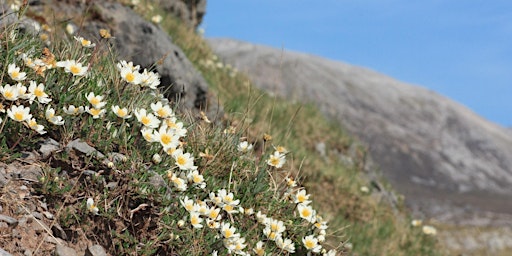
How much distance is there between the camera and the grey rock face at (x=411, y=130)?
137 ft

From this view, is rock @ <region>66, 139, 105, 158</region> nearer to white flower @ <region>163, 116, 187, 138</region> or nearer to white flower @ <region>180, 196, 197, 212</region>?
white flower @ <region>163, 116, 187, 138</region>

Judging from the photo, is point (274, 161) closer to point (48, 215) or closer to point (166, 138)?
point (166, 138)

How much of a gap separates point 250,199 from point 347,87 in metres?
45.5

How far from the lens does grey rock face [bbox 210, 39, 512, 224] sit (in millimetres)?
41625

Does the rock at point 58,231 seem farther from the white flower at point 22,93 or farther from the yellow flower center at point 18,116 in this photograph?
the white flower at point 22,93

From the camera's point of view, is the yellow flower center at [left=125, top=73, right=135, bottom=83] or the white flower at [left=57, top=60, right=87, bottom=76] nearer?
the white flower at [left=57, top=60, right=87, bottom=76]

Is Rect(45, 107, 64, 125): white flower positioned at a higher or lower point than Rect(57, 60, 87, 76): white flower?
lower

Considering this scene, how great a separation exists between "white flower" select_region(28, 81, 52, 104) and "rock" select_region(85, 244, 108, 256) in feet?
3.31

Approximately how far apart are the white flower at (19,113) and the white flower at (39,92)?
141 mm

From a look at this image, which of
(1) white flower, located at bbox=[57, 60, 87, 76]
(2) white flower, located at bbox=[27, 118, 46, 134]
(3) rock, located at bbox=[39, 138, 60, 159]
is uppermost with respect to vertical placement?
(1) white flower, located at bbox=[57, 60, 87, 76]

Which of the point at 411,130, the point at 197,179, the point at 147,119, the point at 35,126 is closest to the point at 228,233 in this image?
the point at 197,179

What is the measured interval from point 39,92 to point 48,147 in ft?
1.20

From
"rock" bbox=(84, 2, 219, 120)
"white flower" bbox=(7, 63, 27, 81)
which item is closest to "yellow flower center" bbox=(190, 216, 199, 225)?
"white flower" bbox=(7, 63, 27, 81)

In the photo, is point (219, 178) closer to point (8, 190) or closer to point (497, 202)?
point (8, 190)
